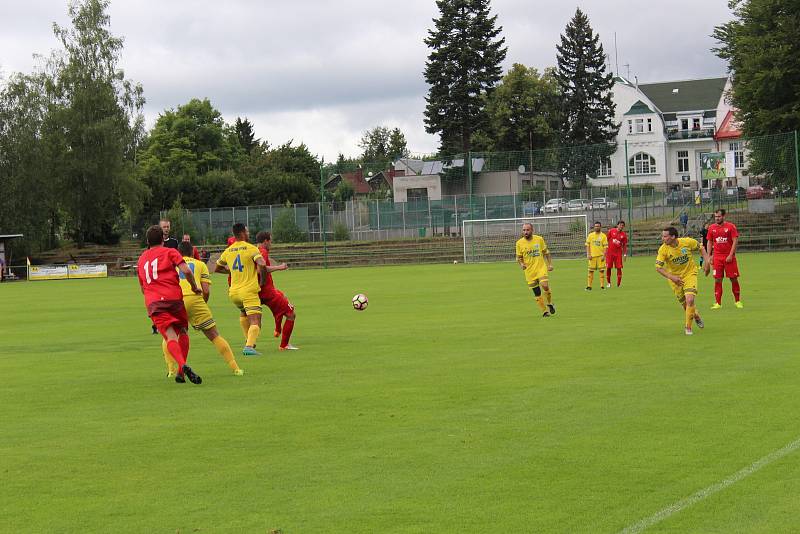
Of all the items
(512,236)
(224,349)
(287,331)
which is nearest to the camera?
(224,349)

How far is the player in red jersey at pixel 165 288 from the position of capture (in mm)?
12180

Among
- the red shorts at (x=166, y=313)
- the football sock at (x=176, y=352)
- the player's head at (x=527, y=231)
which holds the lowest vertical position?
the football sock at (x=176, y=352)

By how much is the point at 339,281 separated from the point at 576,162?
1984 centimetres

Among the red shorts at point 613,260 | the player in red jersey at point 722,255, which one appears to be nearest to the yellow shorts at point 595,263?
the red shorts at point 613,260

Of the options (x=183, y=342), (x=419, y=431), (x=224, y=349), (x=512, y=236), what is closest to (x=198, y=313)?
(x=183, y=342)

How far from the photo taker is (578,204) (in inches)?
2106

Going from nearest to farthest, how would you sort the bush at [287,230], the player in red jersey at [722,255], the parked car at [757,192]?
the player in red jersey at [722,255]
the parked car at [757,192]
the bush at [287,230]

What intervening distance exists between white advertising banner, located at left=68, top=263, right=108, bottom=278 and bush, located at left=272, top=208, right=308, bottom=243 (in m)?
11.2

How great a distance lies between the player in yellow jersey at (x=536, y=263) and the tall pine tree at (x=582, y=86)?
72.3m

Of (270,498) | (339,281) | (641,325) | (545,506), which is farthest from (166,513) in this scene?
(339,281)

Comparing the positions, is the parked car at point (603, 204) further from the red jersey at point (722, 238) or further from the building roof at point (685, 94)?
the building roof at point (685, 94)

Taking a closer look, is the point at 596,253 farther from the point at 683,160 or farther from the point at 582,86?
the point at 683,160

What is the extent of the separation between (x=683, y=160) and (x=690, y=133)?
499 centimetres

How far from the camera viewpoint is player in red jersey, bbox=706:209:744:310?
69.5 feet
